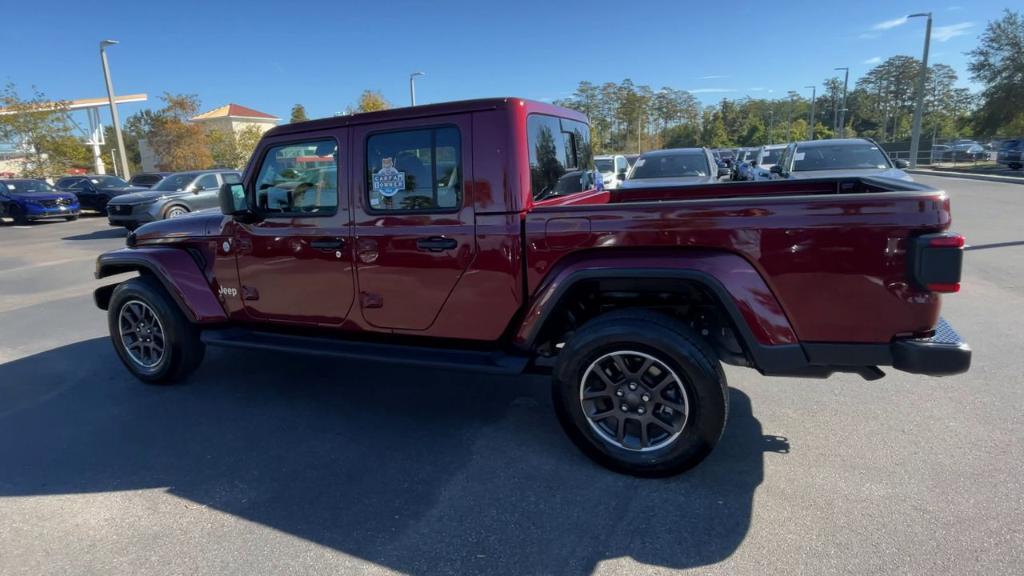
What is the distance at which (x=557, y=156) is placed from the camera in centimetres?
395

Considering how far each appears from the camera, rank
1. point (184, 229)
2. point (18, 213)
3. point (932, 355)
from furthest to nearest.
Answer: point (18, 213) < point (184, 229) < point (932, 355)

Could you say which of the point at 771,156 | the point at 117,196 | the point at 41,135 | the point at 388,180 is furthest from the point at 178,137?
the point at 388,180

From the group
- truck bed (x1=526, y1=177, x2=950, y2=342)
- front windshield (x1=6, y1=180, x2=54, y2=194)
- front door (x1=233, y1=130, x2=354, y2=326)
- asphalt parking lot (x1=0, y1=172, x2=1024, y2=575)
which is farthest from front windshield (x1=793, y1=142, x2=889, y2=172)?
front windshield (x1=6, y1=180, x2=54, y2=194)

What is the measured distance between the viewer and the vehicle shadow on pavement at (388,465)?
8.59ft

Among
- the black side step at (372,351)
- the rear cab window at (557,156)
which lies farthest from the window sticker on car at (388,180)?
the black side step at (372,351)

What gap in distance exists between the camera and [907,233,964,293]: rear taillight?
2.47 metres

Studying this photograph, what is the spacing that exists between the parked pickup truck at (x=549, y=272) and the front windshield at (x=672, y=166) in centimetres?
732

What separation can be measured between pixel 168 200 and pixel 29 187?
977 centimetres

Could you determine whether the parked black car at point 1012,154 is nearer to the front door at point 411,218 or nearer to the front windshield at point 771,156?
the front windshield at point 771,156

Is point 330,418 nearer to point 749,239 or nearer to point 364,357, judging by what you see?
point 364,357

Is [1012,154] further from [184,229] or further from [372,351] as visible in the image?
[184,229]

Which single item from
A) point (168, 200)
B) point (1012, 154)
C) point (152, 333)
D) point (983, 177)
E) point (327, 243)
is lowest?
point (983, 177)

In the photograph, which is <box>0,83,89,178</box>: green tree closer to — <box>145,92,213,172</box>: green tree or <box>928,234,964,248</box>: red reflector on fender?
<box>145,92,213,172</box>: green tree

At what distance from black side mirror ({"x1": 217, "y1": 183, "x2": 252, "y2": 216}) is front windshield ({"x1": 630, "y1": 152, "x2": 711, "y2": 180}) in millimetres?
8904
